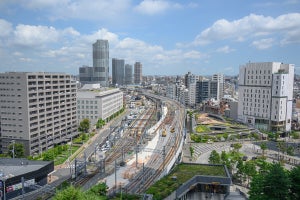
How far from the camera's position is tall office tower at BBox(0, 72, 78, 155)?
37.9 metres

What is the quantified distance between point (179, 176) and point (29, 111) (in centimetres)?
2448

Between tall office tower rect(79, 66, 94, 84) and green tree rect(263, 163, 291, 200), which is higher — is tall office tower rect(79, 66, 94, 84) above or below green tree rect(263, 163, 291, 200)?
above

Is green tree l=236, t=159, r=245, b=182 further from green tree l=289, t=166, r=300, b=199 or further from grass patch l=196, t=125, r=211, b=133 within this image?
grass patch l=196, t=125, r=211, b=133

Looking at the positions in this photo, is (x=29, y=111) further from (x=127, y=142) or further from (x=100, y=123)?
(x=100, y=123)

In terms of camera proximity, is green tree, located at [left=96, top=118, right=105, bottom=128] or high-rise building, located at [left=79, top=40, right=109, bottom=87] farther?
high-rise building, located at [left=79, top=40, right=109, bottom=87]

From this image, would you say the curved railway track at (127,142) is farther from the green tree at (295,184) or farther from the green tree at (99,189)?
the green tree at (295,184)

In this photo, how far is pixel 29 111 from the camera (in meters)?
38.1

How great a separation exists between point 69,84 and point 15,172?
25748mm

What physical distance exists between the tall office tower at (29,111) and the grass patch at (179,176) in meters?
22.8

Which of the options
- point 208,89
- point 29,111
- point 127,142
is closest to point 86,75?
point 208,89

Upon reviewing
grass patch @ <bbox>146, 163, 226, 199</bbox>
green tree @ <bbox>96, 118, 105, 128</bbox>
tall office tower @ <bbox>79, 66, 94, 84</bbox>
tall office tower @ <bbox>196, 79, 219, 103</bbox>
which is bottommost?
green tree @ <bbox>96, 118, 105, 128</bbox>

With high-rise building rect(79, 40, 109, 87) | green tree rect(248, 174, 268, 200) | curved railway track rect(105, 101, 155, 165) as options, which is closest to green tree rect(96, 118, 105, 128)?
curved railway track rect(105, 101, 155, 165)

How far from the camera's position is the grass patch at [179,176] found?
841 inches

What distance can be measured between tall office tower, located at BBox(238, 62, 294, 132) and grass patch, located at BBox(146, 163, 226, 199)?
118 feet
